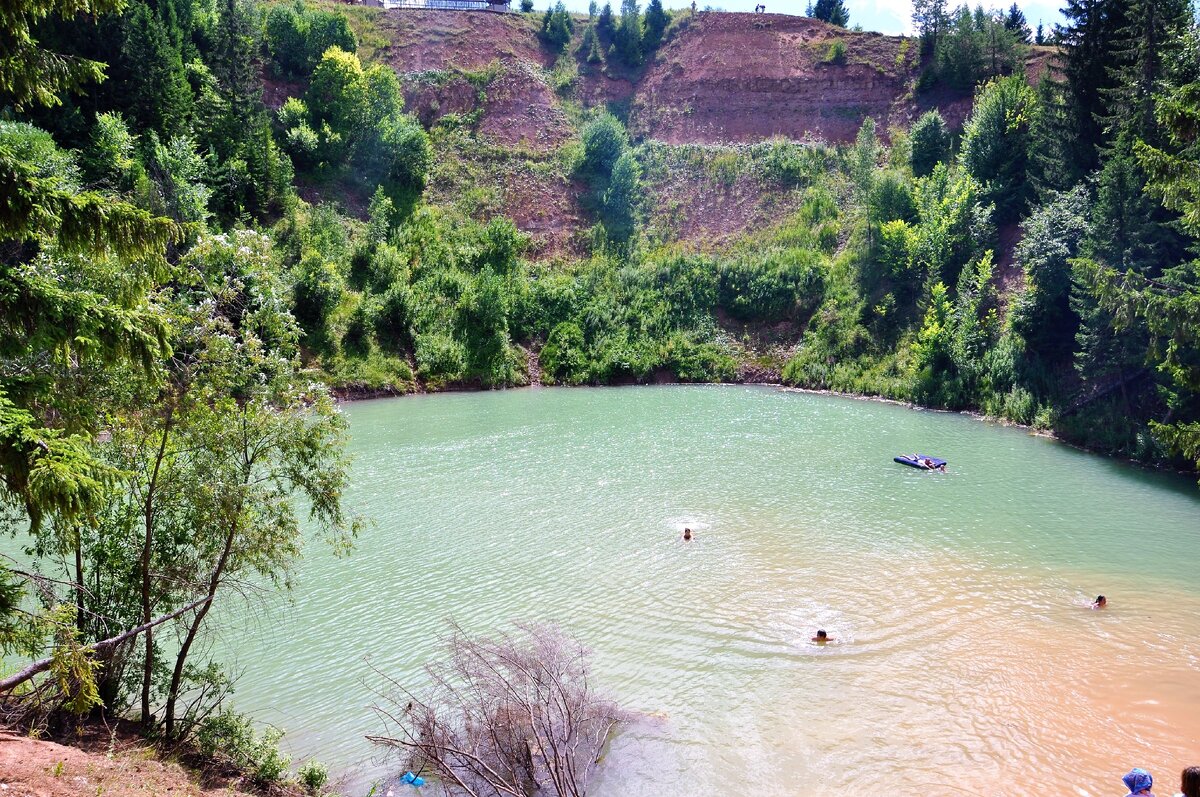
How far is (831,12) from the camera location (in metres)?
74.8

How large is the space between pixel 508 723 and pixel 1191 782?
7736mm

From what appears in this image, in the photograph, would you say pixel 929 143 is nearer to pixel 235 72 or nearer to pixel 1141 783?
pixel 235 72

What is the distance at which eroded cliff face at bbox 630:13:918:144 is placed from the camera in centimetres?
6259

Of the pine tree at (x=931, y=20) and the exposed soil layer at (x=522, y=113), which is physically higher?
the pine tree at (x=931, y=20)

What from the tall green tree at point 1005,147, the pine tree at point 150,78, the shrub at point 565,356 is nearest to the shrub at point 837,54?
the tall green tree at point 1005,147

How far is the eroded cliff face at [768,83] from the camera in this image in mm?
62594

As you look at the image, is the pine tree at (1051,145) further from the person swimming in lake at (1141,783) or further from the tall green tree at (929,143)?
the person swimming in lake at (1141,783)

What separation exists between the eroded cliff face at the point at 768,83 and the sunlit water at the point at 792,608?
40430 mm

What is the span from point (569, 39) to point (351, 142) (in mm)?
27178

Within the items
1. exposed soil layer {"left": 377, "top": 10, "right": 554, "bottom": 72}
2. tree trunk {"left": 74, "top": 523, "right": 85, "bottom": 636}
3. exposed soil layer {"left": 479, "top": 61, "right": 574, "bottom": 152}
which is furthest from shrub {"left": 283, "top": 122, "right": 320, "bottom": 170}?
tree trunk {"left": 74, "top": 523, "right": 85, "bottom": 636}

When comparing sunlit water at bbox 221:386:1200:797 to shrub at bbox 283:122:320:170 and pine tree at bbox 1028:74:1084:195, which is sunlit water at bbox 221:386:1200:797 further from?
shrub at bbox 283:122:320:170

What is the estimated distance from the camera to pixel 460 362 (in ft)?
157

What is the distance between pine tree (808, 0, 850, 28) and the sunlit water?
58.5 metres

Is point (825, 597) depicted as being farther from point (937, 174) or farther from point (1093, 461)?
point (937, 174)
